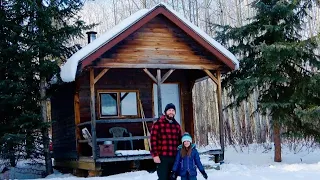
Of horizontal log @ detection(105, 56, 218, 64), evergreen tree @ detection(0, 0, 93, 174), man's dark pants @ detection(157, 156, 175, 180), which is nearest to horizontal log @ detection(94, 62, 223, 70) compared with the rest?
horizontal log @ detection(105, 56, 218, 64)

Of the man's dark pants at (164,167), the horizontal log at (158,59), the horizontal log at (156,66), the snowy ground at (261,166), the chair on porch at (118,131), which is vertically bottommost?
the snowy ground at (261,166)

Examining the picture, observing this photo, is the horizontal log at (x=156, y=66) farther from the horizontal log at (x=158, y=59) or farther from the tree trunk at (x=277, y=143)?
the tree trunk at (x=277, y=143)

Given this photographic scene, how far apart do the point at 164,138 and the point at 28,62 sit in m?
8.21

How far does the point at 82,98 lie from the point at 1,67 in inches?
125

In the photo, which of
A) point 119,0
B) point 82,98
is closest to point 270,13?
point 82,98

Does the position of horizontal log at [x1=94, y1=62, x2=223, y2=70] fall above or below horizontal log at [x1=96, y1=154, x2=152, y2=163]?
above

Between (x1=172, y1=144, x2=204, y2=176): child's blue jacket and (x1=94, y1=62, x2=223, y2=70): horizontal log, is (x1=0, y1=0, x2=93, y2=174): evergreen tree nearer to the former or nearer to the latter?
(x1=94, y1=62, x2=223, y2=70): horizontal log

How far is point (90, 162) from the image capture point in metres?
13.1

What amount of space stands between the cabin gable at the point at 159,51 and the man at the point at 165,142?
559 centimetres

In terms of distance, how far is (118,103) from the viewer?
1529 centimetres

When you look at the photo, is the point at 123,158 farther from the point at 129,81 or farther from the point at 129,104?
the point at 129,81

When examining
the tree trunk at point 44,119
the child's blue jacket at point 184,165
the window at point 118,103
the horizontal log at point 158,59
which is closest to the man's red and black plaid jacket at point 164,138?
the child's blue jacket at point 184,165

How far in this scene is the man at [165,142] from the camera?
8117 mm

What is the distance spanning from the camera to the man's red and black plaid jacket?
320 inches
